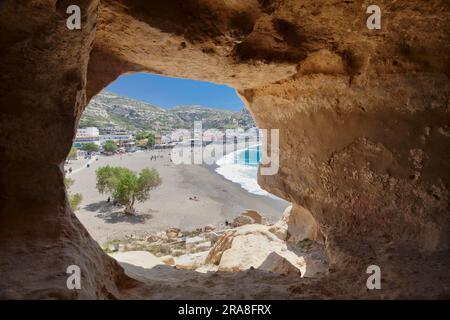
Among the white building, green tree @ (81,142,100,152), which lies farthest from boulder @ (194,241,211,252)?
the white building

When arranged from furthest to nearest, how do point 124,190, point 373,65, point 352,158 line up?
point 124,190 → point 352,158 → point 373,65

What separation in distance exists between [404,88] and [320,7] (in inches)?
52.6

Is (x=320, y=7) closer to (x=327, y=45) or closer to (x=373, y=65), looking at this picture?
(x=327, y=45)

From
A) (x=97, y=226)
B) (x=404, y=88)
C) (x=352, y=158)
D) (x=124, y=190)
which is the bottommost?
(x=97, y=226)

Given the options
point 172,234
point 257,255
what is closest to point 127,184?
point 172,234

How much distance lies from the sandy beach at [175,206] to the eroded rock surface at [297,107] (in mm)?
15247

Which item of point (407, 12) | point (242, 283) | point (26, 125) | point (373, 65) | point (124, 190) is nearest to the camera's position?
point (26, 125)

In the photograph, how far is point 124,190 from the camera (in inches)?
848

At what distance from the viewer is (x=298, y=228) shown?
7.85m

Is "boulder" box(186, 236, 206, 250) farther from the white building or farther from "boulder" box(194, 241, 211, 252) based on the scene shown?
the white building

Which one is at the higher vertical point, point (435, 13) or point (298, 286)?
point (435, 13)

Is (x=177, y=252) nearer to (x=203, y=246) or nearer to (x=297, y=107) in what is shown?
(x=203, y=246)

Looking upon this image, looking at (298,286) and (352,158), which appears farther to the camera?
(352,158)

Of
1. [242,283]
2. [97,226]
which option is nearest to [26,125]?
[242,283]
